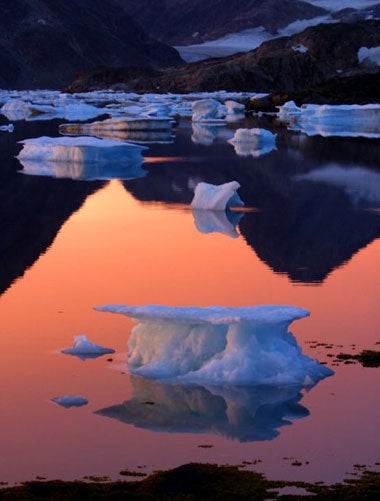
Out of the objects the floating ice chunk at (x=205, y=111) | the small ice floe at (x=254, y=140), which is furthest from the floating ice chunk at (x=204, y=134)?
the floating ice chunk at (x=205, y=111)

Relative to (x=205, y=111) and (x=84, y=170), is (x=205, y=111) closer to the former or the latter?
(x=205, y=111)

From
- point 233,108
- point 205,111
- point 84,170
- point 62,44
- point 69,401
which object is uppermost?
point 62,44

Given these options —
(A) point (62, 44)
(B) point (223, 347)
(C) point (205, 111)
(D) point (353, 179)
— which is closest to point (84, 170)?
(D) point (353, 179)

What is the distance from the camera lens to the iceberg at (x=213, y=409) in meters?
5.89

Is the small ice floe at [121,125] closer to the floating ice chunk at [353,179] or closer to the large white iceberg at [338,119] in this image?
the large white iceberg at [338,119]

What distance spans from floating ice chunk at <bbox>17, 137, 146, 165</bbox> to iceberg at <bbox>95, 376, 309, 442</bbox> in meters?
16.3

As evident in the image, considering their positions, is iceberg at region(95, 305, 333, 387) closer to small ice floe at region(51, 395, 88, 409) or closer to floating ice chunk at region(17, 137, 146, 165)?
small ice floe at region(51, 395, 88, 409)

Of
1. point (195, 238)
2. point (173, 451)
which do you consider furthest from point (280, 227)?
point (173, 451)

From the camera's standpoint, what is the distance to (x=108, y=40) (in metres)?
149

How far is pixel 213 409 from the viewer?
6113 mm

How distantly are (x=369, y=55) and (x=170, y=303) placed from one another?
2960 inches

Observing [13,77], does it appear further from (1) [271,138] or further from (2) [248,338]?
(2) [248,338]

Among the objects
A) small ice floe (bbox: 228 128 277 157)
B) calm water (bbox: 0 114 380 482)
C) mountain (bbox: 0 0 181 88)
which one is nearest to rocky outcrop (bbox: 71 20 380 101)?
mountain (bbox: 0 0 181 88)

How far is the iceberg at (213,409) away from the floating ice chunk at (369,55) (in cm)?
7574
